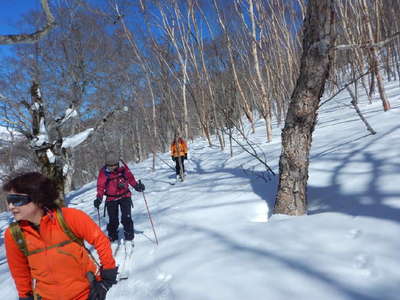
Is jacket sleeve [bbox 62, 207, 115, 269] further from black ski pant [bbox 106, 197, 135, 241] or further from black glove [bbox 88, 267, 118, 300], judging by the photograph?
black ski pant [bbox 106, 197, 135, 241]

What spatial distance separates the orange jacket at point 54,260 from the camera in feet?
5.60

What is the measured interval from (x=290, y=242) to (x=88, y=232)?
195 centimetres

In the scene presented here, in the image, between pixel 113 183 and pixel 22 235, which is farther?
pixel 113 183

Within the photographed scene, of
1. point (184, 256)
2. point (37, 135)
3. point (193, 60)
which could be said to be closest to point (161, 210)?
point (184, 256)

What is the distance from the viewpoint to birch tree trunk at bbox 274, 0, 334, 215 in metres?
2.87

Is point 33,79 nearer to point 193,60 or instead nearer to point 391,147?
point 193,60

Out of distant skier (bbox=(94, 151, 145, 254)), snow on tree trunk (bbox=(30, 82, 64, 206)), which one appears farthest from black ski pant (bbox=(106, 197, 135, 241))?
snow on tree trunk (bbox=(30, 82, 64, 206))

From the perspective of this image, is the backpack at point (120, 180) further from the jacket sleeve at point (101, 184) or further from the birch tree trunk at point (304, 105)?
the birch tree trunk at point (304, 105)

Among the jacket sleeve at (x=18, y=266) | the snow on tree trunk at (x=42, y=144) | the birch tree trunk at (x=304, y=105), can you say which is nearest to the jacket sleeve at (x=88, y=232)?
the jacket sleeve at (x=18, y=266)

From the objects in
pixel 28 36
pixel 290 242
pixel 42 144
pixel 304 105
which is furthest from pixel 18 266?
pixel 42 144

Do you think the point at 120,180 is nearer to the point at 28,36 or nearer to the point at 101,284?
the point at 28,36

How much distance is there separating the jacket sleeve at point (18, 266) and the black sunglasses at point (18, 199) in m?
0.18

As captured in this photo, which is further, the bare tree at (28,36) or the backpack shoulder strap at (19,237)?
the bare tree at (28,36)

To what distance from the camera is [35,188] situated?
67.5 inches
